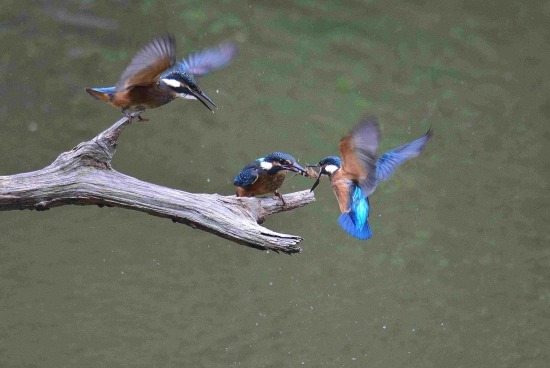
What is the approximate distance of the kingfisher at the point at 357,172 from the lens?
224cm

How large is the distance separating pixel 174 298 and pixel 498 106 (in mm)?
1558

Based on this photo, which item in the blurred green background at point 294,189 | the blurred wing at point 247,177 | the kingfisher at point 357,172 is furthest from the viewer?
the blurred green background at point 294,189

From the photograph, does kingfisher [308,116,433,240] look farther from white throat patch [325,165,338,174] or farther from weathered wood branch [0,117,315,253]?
weathered wood branch [0,117,315,253]

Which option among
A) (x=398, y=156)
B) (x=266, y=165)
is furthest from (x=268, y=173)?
(x=398, y=156)

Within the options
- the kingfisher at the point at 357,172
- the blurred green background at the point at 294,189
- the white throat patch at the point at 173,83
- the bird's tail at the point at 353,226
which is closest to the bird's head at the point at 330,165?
the kingfisher at the point at 357,172

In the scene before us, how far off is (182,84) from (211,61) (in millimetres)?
396

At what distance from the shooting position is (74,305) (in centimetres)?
354

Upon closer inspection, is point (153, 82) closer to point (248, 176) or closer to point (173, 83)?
point (173, 83)

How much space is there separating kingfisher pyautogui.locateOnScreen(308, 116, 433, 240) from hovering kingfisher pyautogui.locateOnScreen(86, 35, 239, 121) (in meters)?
0.40

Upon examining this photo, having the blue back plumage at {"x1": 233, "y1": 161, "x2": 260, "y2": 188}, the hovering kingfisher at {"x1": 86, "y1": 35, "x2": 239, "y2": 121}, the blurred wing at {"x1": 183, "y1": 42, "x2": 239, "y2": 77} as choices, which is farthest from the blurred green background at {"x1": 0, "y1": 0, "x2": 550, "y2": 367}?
the hovering kingfisher at {"x1": 86, "y1": 35, "x2": 239, "y2": 121}

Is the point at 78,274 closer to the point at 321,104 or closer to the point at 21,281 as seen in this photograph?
the point at 21,281

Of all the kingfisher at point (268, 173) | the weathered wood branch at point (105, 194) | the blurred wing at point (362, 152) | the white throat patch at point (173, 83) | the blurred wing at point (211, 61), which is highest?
the blurred wing at point (211, 61)

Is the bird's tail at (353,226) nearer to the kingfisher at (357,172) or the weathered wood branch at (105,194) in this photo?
the kingfisher at (357,172)

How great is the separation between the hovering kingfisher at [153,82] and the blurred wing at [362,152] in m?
0.37
